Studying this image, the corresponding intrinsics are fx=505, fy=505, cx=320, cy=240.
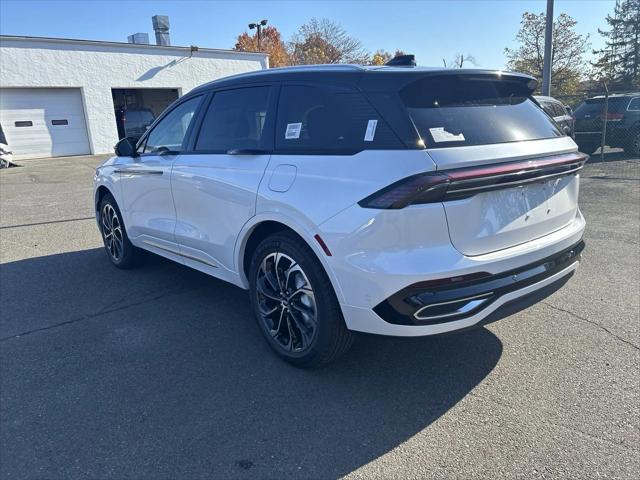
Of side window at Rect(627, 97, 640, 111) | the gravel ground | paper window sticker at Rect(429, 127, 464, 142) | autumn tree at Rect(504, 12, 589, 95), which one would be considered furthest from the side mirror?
autumn tree at Rect(504, 12, 589, 95)

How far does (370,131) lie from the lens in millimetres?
2799

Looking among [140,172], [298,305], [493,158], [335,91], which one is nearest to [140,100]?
[140,172]

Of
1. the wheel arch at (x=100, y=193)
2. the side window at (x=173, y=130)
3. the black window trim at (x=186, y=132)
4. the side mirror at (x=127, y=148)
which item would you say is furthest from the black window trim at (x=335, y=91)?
the wheel arch at (x=100, y=193)

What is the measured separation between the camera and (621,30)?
55156 mm

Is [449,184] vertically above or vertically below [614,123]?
above

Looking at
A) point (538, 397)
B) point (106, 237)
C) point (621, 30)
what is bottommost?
point (538, 397)

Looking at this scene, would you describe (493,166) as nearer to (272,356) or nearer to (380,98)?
(380,98)

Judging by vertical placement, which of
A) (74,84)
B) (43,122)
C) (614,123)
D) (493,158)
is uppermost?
(74,84)

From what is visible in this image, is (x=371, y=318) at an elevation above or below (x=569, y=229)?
below

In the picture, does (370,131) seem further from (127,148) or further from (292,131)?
(127,148)

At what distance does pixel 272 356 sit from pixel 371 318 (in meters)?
1.11

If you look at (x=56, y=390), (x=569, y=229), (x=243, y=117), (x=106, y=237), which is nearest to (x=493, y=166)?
(x=569, y=229)

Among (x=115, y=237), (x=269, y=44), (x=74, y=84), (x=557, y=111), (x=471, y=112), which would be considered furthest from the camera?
(x=269, y=44)

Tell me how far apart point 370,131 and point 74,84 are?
829 inches
